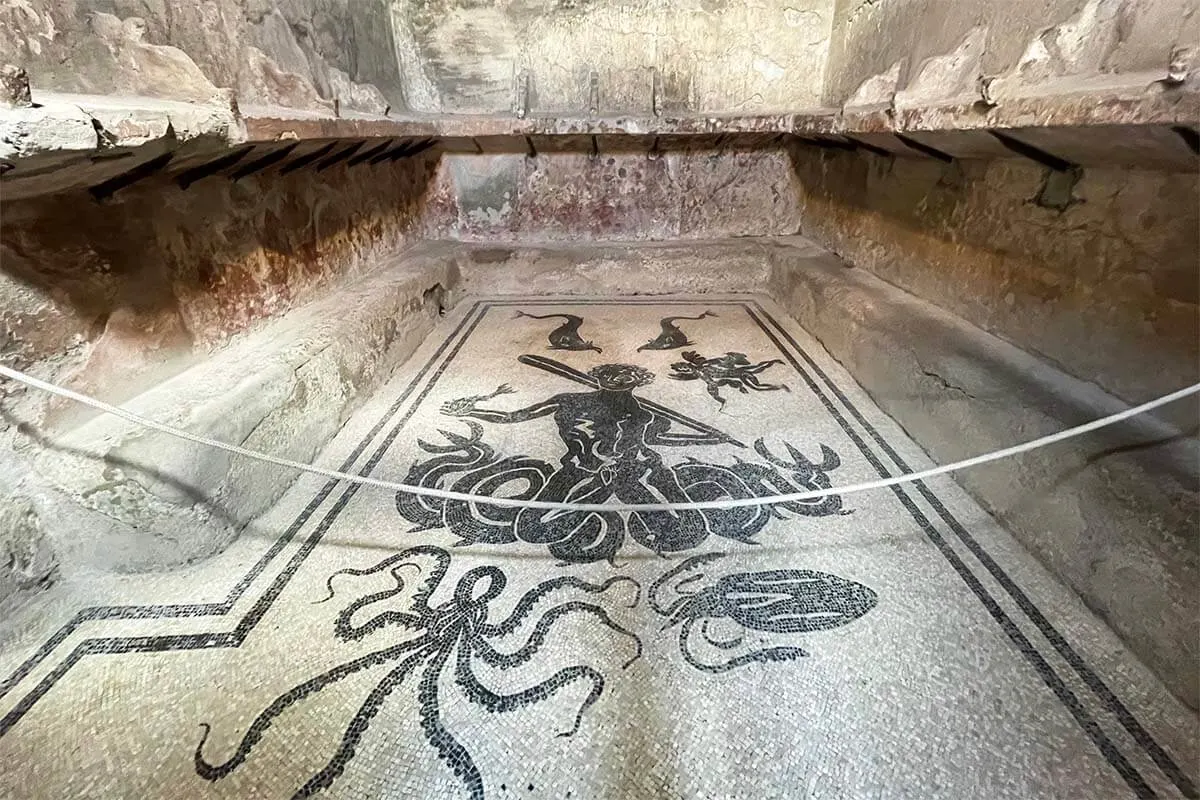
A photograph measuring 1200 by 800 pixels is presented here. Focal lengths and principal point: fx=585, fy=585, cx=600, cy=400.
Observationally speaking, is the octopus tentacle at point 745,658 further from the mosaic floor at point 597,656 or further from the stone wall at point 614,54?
the stone wall at point 614,54

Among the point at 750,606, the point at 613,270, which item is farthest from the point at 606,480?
the point at 613,270

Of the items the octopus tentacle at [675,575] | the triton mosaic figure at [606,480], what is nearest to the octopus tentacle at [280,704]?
the triton mosaic figure at [606,480]

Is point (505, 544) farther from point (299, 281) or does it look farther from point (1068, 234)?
point (1068, 234)

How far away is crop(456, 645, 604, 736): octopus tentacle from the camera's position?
44.8 inches

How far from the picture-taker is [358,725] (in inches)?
43.5

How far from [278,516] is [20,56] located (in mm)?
1190

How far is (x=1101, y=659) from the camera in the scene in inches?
47.3

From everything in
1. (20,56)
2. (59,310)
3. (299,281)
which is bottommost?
(299,281)

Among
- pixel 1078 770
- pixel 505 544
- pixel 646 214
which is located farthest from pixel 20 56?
pixel 646 214

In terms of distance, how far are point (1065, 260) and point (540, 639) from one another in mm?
1776

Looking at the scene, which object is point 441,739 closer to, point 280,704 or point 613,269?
point 280,704

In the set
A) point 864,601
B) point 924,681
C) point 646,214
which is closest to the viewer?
point 924,681

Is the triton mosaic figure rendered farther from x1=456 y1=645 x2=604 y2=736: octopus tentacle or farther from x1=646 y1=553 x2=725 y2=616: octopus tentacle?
x1=456 y1=645 x2=604 y2=736: octopus tentacle

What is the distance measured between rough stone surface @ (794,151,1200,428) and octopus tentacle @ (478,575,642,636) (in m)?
1.35
